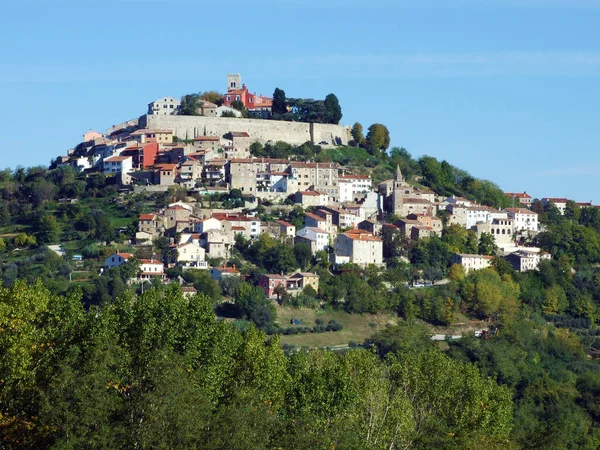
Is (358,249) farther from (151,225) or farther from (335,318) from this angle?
(151,225)

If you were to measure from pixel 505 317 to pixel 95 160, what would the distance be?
31850mm

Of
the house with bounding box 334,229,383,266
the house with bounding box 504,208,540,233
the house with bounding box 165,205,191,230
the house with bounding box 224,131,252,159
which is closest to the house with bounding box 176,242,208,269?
the house with bounding box 165,205,191,230

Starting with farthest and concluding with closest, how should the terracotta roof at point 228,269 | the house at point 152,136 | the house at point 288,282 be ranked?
the house at point 152,136, the terracotta roof at point 228,269, the house at point 288,282

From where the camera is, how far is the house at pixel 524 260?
277ft

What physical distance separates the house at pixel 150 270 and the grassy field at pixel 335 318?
6931 mm

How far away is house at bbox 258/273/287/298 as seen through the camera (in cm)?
7212

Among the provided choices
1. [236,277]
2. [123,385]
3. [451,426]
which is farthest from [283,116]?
[123,385]

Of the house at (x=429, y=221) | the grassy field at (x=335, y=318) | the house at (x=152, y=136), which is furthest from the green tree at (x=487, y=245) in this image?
the house at (x=152, y=136)

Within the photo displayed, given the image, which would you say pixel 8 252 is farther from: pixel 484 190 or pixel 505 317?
pixel 484 190

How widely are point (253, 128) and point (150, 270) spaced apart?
26.8 metres

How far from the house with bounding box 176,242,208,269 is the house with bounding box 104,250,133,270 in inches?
138

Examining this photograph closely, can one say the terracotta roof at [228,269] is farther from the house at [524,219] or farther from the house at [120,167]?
the house at [524,219]

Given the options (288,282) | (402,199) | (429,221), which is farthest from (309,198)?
(288,282)

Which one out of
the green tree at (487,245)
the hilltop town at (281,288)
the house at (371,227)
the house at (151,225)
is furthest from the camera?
the green tree at (487,245)
